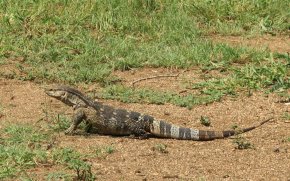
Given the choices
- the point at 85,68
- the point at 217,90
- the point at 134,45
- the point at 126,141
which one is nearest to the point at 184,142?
the point at 126,141

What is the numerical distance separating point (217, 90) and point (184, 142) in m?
1.72

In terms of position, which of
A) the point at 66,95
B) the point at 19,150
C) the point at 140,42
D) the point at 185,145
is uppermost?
the point at 140,42

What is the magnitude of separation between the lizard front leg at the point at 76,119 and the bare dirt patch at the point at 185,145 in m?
0.15

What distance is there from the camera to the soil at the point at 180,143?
664cm

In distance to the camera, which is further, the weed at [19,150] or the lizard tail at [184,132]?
the lizard tail at [184,132]

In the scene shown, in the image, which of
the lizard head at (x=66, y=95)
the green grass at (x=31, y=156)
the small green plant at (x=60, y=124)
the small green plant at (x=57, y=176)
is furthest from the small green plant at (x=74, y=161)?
the lizard head at (x=66, y=95)

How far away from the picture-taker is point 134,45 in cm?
1084

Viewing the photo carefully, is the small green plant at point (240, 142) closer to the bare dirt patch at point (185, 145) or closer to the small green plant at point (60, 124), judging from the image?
the bare dirt patch at point (185, 145)

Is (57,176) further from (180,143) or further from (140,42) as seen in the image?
(140,42)

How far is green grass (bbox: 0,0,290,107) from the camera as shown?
9.48m

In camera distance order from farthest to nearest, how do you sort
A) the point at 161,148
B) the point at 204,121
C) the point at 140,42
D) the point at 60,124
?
the point at 140,42, the point at 204,121, the point at 60,124, the point at 161,148

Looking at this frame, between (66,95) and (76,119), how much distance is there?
40cm

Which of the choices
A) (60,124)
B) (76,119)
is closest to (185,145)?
(76,119)

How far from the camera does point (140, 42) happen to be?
11.1 m
